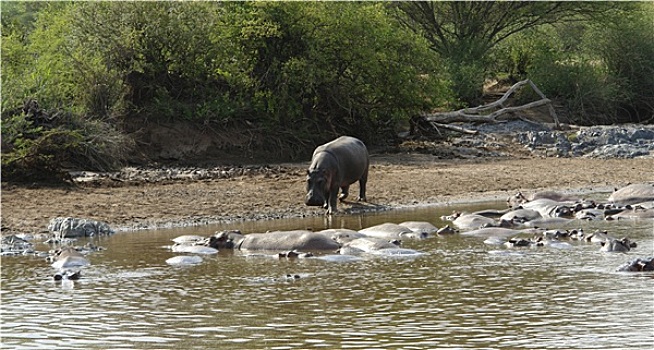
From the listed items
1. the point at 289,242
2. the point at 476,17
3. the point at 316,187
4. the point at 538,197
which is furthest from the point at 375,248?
the point at 476,17

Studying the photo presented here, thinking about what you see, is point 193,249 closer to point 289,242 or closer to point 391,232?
point 289,242

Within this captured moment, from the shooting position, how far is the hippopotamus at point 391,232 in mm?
12742

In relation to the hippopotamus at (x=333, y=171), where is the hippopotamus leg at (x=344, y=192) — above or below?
below

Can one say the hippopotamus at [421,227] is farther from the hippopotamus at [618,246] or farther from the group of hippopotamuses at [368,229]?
the hippopotamus at [618,246]

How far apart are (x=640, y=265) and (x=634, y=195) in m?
6.06

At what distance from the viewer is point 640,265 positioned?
9.87 meters

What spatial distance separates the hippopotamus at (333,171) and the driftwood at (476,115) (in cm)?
921

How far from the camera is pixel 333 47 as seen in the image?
75.9 feet

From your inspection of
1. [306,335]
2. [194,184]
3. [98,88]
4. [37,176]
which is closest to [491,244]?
[306,335]

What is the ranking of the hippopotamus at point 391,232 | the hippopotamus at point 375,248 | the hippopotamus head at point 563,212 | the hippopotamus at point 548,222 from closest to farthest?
the hippopotamus at point 375,248 → the hippopotamus at point 391,232 → the hippopotamus at point 548,222 → the hippopotamus head at point 563,212

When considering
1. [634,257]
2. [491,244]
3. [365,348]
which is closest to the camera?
[365,348]

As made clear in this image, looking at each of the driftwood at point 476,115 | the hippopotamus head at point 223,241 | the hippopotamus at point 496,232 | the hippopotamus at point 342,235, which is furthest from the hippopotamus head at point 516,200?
the driftwood at point 476,115

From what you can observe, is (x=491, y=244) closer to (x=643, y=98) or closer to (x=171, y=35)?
(x=171, y=35)

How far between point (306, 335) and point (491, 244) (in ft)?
17.1
